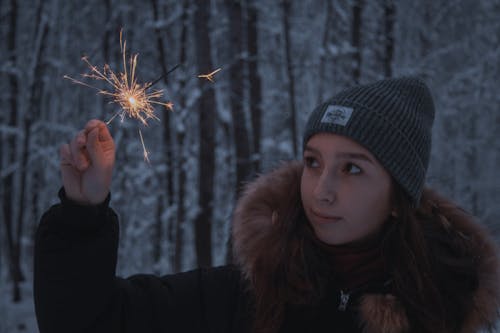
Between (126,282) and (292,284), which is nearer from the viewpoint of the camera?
(126,282)

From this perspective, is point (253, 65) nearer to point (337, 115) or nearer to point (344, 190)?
point (337, 115)

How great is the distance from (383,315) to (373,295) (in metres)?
0.09

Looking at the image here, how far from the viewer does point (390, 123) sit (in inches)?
66.6

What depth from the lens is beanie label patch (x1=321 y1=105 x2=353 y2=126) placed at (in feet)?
5.47

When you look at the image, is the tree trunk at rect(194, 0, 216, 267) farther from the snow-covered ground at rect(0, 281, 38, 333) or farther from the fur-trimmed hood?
the snow-covered ground at rect(0, 281, 38, 333)

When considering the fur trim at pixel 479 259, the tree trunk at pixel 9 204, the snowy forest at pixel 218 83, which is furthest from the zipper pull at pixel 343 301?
the tree trunk at pixel 9 204

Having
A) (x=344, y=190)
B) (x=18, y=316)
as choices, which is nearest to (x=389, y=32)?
(x=344, y=190)

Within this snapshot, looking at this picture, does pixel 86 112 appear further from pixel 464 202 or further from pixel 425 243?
pixel 425 243

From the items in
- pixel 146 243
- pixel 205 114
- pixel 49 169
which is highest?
pixel 205 114

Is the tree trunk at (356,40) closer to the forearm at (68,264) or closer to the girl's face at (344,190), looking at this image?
the girl's face at (344,190)

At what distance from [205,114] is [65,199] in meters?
4.07

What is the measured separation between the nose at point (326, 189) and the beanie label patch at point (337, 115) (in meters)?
0.25

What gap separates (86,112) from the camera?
13625 mm

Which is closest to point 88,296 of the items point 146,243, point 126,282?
point 126,282
